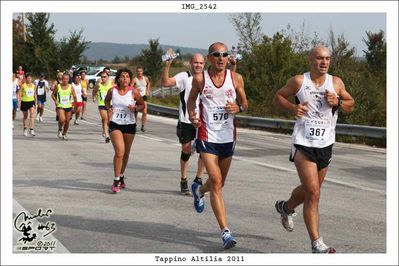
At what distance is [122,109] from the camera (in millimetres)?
9906

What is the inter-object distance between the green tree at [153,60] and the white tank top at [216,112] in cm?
3696

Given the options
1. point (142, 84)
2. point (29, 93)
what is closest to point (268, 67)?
point (142, 84)

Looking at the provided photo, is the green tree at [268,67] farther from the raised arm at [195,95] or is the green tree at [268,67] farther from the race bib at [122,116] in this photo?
the raised arm at [195,95]

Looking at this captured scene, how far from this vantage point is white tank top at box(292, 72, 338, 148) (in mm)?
6230

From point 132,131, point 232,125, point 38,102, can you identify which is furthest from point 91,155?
point 38,102

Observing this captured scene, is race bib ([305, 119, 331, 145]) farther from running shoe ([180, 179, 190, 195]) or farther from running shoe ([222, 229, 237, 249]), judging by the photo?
running shoe ([180, 179, 190, 195])

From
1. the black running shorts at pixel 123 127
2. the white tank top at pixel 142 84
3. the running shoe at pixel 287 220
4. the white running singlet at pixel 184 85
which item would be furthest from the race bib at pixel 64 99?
the running shoe at pixel 287 220

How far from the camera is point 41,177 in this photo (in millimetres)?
11016

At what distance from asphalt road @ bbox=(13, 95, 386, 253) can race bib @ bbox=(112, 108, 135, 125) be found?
3.51 feet

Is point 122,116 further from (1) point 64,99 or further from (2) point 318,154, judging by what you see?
(1) point 64,99

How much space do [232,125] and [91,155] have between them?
26.2 feet

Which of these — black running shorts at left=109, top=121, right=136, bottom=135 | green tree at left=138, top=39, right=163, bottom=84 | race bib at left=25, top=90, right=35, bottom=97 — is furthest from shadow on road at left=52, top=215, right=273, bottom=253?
green tree at left=138, top=39, right=163, bottom=84

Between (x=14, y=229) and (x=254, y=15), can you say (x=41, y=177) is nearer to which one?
(x=14, y=229)

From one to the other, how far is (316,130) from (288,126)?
49.2 ft
